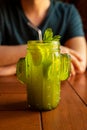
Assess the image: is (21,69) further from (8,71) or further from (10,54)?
(10,54)

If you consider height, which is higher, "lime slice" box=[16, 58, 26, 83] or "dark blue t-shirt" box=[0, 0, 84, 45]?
"dark blue t-shirt" box=[0, 0, 84, 45]

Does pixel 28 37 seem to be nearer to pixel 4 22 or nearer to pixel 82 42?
pixel 4 22

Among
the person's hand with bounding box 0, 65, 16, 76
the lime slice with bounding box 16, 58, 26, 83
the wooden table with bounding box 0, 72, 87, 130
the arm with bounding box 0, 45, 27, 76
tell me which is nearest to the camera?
the wooden table with bounding box 0, 72, 87, 130

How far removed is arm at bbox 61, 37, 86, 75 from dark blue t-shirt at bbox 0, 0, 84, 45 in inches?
2.6

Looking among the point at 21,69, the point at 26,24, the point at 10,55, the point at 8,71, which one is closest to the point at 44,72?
the point at 21,69

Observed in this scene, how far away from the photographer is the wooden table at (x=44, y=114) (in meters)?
0.41

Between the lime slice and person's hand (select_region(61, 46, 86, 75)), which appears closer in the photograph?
the lime slice

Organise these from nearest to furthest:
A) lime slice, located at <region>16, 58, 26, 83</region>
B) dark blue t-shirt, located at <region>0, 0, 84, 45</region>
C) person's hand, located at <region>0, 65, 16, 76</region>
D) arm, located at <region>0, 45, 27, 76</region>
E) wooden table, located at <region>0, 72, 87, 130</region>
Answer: wooden table, located at <region>0, 72, 87, 130</region> → lime slice, located at <region>16, 58, 26, 83</region> → person's hand, located at <region>0, 65, 16, 76</region> → arm, located at <region>0, 45, 27, 76</region> → dark blue t-shirt, located at <region>0, 0, 84, 45</region>

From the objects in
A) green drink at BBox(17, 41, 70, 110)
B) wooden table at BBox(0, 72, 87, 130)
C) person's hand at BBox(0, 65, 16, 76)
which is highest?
green drink at BBox(17, 41, 70, 110)

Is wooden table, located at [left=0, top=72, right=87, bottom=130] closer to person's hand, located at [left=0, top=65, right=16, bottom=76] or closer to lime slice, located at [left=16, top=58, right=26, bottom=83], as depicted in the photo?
lime slice, located at [left=16, top=58, right=26, bottom=83]

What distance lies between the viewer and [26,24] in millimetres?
1396

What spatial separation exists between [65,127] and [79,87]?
33 cm

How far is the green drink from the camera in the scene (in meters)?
0.50

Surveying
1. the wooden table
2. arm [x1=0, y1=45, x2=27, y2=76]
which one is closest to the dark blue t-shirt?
arm [x1=0, y1=45, x2=27, y2=76]
